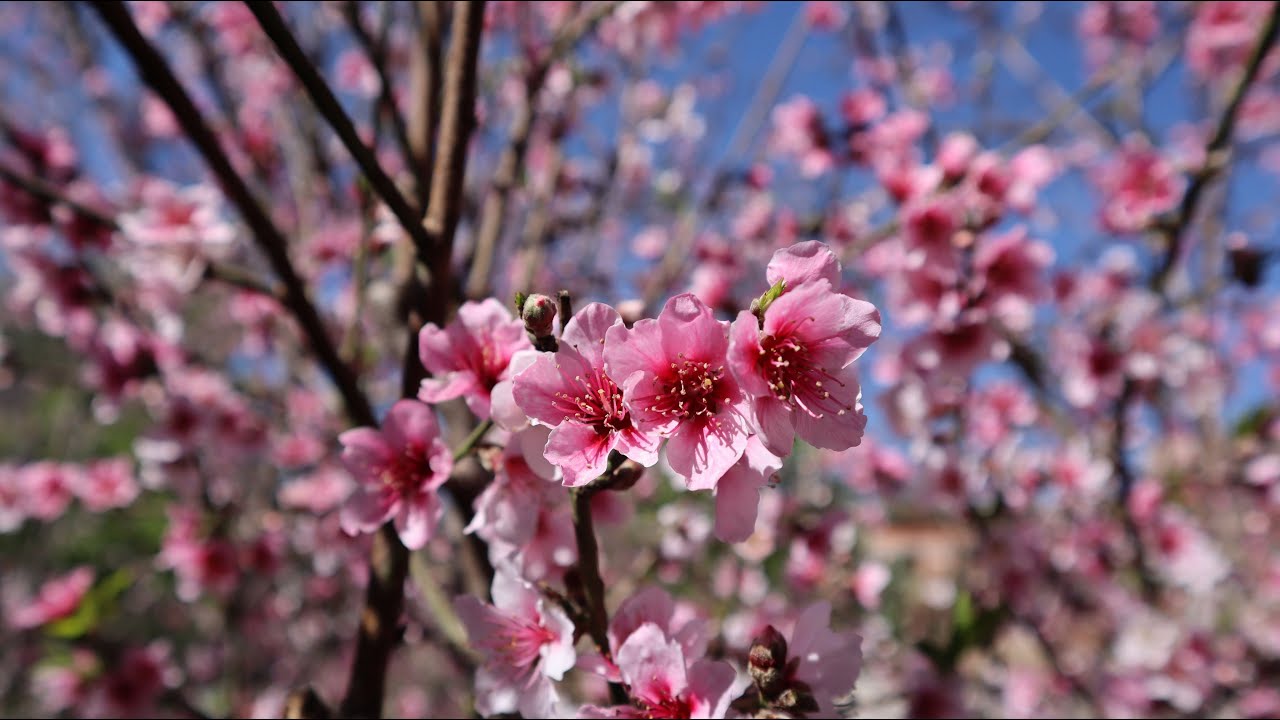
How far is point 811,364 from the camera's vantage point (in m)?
0.92

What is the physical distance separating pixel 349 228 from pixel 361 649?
2574 millimetres

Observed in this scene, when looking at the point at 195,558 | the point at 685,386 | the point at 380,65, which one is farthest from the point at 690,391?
the point at 195,558

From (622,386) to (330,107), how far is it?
547 mm

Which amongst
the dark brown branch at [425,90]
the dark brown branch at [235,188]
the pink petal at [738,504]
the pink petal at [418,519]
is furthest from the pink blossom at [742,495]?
the dark brown branch at [425,90]

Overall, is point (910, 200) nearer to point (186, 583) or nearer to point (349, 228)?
point (349, 228)

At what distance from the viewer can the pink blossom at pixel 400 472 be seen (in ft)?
3.60

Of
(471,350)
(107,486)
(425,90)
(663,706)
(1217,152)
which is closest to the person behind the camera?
(663,706)

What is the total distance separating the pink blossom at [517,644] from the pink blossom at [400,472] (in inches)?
5.9

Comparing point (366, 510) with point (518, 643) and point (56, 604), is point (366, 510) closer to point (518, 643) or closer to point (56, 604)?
point (518, 643)

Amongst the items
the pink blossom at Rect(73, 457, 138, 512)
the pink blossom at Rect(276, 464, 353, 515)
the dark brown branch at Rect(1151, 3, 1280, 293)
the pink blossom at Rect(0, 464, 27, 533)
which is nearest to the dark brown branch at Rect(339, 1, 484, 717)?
the dark brown branch at Rect(1151, 3, 1280, 293)

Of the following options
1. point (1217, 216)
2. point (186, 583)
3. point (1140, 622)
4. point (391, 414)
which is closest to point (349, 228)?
point (186, 583)

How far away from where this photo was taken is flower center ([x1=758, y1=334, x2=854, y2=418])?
891 mm

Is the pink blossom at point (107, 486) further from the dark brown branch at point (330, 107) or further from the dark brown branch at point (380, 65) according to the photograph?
the dark brown branch at point (330, 107)

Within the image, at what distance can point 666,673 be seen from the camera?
35.3 inches
